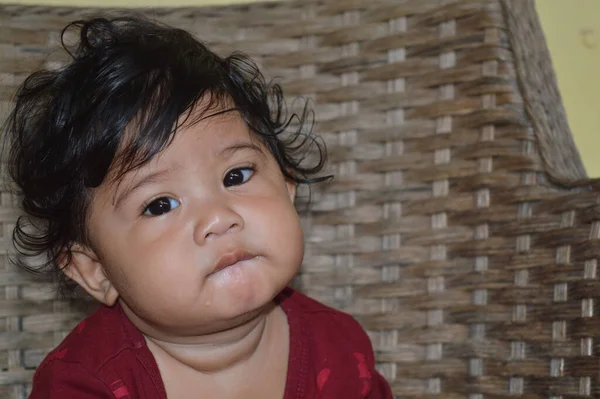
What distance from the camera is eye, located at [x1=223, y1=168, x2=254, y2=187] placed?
95cm

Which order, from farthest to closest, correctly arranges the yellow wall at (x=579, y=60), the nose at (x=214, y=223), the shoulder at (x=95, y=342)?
1. the yellow wall at (x=579, y=60)
2. the shoulder at (x=95, y=342)
3. the nose at (x=214, y=223)

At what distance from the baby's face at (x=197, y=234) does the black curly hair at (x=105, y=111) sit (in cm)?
2

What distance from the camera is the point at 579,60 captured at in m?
1.96

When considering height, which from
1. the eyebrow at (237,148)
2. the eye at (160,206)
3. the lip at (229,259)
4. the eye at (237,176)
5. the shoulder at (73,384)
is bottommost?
the shoulder at (73,384)

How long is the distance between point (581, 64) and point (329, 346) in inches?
44.8

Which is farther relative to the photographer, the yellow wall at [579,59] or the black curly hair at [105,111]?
the yellow wall at [579,59]

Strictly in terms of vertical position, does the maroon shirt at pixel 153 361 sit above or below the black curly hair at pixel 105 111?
below

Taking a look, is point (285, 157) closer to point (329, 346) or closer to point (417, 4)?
point (329, 346)

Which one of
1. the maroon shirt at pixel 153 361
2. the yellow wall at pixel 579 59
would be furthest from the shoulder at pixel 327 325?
the yellow wall at pixel 579 59

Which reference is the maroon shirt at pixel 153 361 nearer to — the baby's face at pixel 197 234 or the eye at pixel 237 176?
the baby's face at pixel 197 234

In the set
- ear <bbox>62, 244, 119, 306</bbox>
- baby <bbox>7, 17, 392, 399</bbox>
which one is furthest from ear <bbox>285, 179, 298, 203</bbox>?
ear <bbox>62, 244, 119, 306</bbox>

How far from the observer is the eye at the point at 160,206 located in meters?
0.91

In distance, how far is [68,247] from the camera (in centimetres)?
101

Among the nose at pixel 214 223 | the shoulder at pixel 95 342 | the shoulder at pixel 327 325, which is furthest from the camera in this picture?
the shoulder at pixel 327 325
